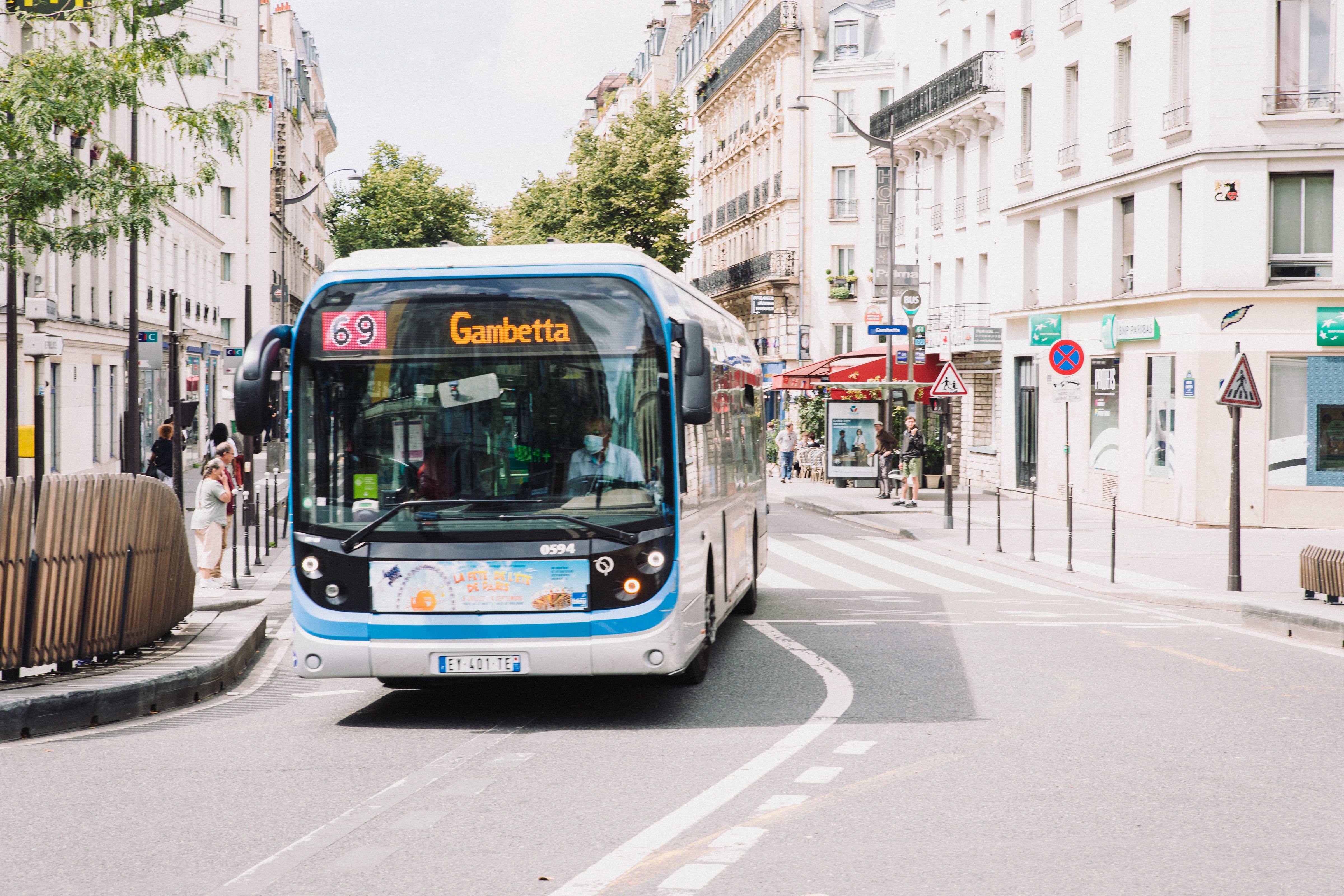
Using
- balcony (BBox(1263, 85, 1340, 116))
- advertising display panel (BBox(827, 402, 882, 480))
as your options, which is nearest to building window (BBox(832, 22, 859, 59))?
advertising display panel (BBox(827, 402, 882, 480))

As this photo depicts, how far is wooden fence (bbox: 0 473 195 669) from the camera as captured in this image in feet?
30.7

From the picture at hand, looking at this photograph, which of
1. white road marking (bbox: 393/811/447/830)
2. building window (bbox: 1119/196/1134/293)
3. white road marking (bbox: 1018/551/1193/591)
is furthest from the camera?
building window (bbox: 1119/196/1134/293)

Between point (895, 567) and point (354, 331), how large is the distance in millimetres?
12875

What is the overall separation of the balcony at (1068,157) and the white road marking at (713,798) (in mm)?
25075

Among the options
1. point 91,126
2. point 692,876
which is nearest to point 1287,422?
point 91,126

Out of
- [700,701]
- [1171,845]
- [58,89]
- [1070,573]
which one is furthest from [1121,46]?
[1171,845]

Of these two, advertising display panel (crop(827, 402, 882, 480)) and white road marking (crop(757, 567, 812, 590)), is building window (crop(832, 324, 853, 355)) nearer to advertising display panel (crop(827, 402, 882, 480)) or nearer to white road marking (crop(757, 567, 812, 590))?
advertising display panel (crop(827, 402, 882, 480))

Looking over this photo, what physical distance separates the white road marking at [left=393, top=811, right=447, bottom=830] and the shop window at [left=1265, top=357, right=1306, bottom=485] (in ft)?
77.1

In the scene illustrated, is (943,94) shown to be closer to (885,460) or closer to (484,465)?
(885,460)

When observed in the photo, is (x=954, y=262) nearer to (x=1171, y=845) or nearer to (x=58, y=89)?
(x=58, y=89)

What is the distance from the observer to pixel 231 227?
230 ft

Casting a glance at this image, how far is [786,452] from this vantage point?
46062 mm

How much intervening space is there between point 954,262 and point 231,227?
38576mm

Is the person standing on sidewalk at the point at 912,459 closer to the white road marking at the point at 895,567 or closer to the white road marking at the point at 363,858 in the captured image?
the white road marking at the point at 895,567
